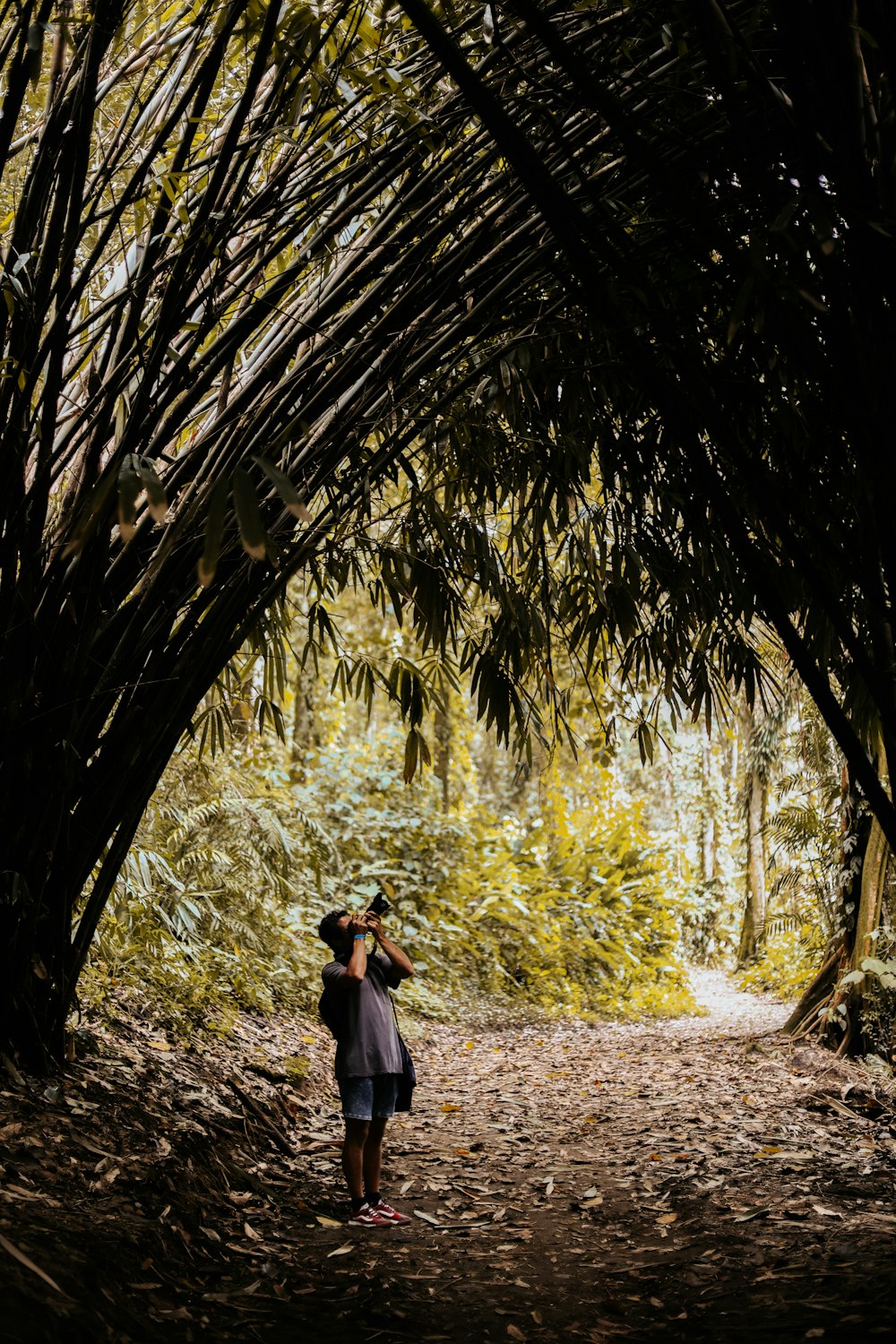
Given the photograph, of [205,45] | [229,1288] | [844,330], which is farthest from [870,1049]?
[205,45]

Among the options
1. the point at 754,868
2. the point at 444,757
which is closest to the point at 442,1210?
the point at 444,757

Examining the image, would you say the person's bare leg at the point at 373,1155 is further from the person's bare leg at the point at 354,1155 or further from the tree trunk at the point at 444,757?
the tree trunk at the point at 444,757

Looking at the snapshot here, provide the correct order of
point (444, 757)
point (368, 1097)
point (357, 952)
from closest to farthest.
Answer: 1. point (368, 1097)
2. point (357, 952)
3. point (444, 757)

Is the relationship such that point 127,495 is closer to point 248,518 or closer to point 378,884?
point 248,518

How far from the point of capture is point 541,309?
8.09 feet

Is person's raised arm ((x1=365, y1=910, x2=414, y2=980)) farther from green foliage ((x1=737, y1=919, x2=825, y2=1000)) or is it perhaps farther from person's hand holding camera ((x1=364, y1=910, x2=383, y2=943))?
green foliage ((x1=737, y1=919, x2=825, y2=1000))

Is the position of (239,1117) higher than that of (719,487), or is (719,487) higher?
(719,487)

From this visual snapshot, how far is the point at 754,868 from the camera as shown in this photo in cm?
938

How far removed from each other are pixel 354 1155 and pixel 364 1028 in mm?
318

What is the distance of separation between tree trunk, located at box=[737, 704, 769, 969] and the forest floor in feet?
14.4

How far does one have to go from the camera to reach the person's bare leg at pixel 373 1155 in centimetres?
260

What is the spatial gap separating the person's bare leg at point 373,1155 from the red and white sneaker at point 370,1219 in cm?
7

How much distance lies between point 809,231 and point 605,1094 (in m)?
3.64

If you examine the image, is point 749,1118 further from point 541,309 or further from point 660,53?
point 660,53
